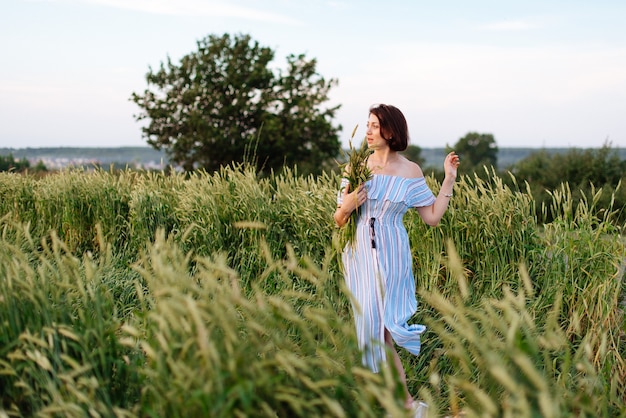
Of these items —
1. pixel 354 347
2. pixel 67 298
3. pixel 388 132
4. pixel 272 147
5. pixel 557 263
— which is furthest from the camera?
pixel 272 147

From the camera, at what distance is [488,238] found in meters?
4.51

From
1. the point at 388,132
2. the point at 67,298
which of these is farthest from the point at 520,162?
the point at 67,298

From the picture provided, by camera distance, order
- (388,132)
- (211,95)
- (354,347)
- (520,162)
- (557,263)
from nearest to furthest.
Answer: (354,347)
(388,132)
(557,263)
(520,162)
(211,95)

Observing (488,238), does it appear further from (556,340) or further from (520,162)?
(520,162)

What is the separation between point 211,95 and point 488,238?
21.3 m

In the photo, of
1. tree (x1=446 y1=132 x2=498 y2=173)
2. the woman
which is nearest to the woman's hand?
the woman

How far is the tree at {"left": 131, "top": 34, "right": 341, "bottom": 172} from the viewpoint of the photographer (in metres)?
23.1

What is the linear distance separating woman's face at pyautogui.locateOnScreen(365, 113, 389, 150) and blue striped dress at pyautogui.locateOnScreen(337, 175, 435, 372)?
173 millimetres

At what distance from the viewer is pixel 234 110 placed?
24172mm

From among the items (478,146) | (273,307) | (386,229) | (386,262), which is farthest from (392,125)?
(478,146)

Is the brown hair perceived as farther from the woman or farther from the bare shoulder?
the bare shoulder

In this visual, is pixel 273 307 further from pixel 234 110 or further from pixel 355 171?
pixel 234 110

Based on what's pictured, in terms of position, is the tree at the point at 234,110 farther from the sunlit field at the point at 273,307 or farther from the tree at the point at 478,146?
the tree at the point at 478,146

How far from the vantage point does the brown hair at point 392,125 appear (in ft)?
11.4
